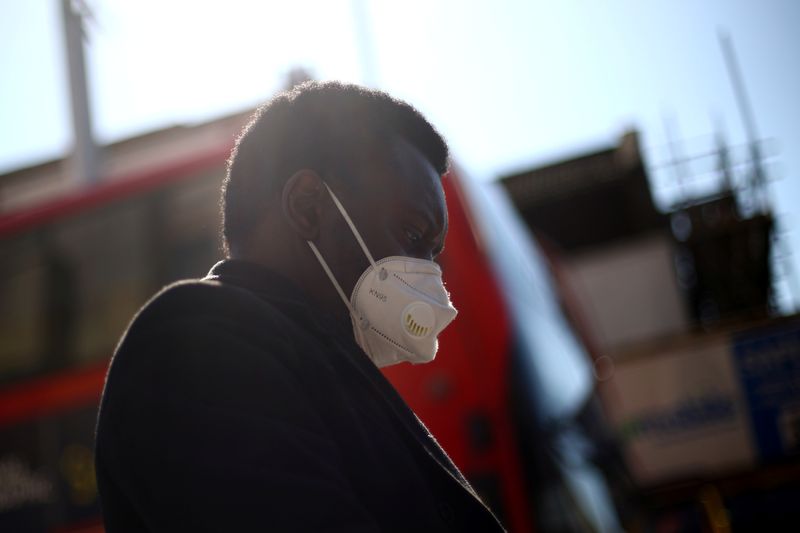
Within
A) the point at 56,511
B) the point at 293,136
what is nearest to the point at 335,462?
the point at 293,136

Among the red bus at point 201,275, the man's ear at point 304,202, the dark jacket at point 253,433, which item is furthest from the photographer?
the red bus at point 201,275

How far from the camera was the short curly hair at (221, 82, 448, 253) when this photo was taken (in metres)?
1.34

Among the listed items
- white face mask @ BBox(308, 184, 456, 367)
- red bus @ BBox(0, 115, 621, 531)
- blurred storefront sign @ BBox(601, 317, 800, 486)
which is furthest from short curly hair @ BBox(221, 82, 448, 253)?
blurred storefront sign @ BBox(601, 317, 800, 486)

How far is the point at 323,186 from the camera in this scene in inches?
52.3

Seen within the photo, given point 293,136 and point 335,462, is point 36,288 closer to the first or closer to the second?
point 293,136

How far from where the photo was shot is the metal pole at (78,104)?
7.53 meters

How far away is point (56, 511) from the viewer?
5027mm

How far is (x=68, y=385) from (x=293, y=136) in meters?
4.46

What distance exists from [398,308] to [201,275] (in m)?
4.01

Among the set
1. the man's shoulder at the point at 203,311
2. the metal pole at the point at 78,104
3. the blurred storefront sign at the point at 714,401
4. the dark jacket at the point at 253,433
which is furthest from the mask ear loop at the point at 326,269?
the blurred storefront sign at the point at 714,401

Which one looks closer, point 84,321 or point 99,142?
point 84,321

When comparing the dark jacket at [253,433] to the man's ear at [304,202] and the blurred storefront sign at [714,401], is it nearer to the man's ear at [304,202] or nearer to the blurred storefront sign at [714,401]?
the man's ear at [304,202]

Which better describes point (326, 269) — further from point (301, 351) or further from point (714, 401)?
point (714, 401)

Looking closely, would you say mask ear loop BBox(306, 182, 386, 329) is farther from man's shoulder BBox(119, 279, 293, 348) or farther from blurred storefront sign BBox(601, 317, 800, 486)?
blurred storefront sign BBox(601, 317, 800, 486)
